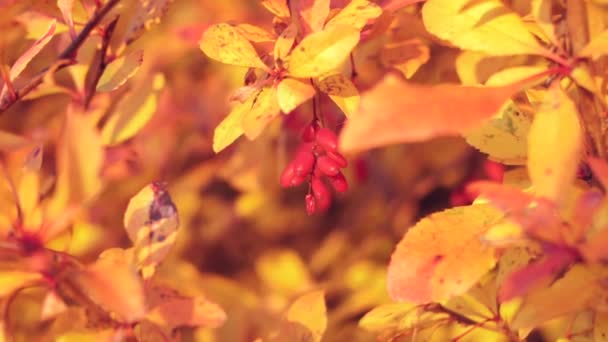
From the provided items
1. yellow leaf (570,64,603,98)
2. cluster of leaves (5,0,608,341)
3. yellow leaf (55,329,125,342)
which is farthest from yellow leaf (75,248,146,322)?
yellow leaf (570,64,603,98)

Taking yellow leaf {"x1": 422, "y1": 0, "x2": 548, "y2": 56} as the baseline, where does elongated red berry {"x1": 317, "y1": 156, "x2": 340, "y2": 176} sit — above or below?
below

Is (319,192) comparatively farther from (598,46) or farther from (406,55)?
(598,46)

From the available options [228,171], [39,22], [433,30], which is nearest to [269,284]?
[228,171]

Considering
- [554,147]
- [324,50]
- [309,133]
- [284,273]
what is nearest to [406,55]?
[309,133]

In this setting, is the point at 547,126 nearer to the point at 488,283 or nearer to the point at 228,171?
the point at 488,283

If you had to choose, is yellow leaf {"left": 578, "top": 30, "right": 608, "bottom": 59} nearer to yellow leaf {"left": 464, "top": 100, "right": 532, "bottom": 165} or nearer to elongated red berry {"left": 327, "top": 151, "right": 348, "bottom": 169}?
yellow leaf {"left": 464, "top": 100, "right": 532, "bottom": 165}

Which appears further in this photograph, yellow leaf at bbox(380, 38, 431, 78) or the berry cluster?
yellow leaf at bbox(380, 38, 431, 78)
